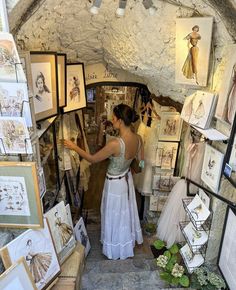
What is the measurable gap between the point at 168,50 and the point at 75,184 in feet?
5.50

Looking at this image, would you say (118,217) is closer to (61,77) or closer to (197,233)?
(197,233)

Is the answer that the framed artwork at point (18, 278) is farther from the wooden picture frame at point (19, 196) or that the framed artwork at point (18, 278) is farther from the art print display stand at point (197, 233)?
the art print display stand at point (197, 233)

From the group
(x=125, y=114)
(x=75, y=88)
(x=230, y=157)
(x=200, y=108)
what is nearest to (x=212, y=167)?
(x=230, y=157)

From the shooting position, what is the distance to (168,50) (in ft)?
6.39

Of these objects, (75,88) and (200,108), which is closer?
(200,108)

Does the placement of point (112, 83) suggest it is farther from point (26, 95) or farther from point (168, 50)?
point (26, 95)

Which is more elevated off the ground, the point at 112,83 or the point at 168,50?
the point at 168,50

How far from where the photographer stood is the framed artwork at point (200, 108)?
5.66 ft

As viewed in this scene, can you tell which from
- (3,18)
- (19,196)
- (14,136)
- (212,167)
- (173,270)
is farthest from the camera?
(173,270)

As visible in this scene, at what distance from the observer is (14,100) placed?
4.30 ft

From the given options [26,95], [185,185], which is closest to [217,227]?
[185,185]

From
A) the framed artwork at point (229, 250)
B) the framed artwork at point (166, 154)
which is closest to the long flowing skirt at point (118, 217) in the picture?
the framed artwork at point (166, 154)

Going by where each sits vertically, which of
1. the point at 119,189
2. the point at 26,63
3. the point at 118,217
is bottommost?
the point at 118,217

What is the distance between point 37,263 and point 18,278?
0.23 meters
